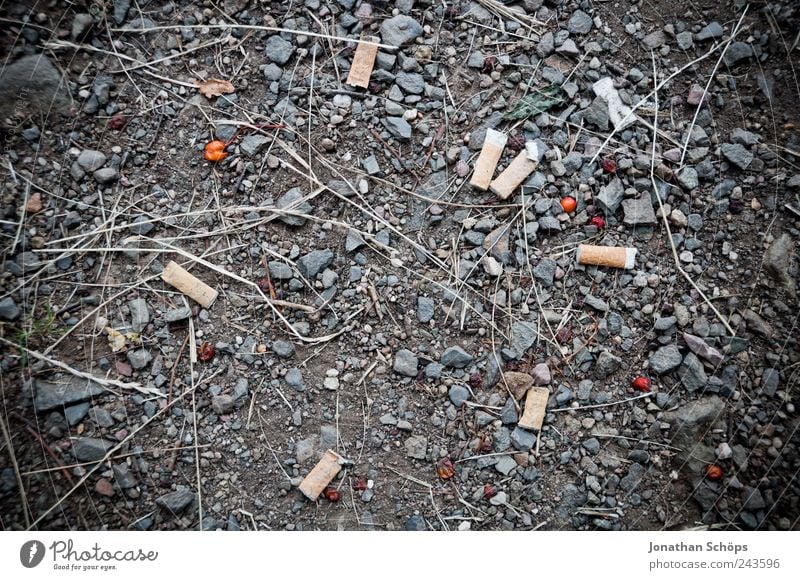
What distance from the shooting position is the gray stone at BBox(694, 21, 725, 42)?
2.14 m

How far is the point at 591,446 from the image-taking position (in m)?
2.00

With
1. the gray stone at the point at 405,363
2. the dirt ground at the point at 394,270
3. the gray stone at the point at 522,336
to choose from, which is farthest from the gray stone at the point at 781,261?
the gray stone at the point at 405,363

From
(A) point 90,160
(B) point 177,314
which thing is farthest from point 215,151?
(B) point 177,314

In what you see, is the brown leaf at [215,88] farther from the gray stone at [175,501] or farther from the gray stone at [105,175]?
the gray stone at [175,501]

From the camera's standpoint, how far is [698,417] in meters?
2.01

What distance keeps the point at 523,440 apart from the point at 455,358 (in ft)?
1.20

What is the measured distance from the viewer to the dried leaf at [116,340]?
6.62 feet

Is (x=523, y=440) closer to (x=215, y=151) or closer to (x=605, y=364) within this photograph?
(x=605, y=364)

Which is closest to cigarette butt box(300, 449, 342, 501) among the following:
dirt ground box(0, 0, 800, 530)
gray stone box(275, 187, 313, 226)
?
dirt ground box(0, 0, 800, 530)

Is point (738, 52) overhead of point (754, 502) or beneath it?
overhead

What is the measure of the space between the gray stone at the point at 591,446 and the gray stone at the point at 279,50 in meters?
1.74

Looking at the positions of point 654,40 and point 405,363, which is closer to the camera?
point 405,363

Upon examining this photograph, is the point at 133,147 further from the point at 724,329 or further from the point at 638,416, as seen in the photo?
the point at 724,329

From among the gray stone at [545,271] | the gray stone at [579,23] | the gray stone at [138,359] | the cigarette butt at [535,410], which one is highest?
the gray stone at [579,23]
